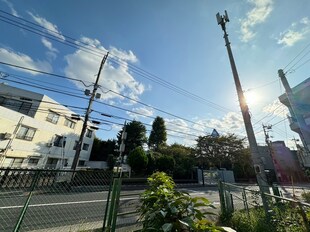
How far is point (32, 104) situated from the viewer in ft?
58.9

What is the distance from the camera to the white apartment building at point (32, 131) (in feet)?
50.1

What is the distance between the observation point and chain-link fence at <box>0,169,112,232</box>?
3516mm

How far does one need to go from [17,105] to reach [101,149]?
15.0 meters

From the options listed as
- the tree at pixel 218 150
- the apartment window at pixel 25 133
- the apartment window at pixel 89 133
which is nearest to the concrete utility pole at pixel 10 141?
the apartment window at pixel 25 133

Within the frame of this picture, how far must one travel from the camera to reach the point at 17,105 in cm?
1752

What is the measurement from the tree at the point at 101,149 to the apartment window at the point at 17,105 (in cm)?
1321

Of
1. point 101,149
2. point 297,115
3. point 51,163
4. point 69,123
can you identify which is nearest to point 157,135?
point 101,149

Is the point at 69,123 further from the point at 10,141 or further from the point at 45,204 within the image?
the point at 45,204

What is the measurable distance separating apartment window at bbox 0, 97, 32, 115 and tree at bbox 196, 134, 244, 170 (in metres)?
23.1

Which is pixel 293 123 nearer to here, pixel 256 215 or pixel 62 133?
pixel 256 215

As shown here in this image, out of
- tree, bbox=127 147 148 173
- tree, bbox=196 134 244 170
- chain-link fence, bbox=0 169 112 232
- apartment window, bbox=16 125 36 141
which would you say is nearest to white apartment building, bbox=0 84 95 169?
apartment window, bbox=16 125 36 141

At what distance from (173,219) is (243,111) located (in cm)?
547

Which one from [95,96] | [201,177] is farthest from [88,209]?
[201,177]

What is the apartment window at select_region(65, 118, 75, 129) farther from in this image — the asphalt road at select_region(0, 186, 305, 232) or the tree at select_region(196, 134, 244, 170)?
the tree at select_region(196, 134, 244, 170)
